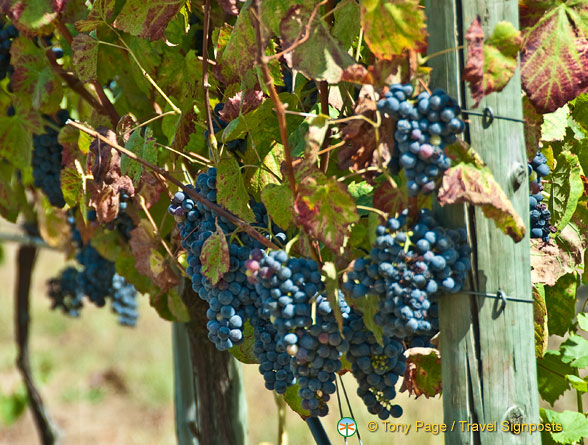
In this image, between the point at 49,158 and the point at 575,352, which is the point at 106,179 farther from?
the point at 575,352

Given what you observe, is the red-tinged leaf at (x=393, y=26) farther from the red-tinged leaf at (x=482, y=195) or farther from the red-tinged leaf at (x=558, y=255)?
the red-tinged leaf at (x=558, y=255)

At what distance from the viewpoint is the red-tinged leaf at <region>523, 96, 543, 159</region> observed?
1293mm

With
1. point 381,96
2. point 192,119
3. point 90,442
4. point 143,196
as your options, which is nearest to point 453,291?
point 381,96

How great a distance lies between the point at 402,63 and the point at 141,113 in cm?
109

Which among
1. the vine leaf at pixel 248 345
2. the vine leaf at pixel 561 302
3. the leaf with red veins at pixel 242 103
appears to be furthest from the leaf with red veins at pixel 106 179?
the vine leaf at pixel 561 302

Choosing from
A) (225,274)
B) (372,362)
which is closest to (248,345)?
(225,274)

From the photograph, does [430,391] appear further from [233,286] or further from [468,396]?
[233,286]

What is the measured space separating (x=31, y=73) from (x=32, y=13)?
294 mm

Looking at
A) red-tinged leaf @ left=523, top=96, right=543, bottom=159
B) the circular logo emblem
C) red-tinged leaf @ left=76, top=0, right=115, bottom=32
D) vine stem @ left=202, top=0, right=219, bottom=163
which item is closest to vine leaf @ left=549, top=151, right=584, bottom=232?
red-tinged leaf @ left=523, top=96, right=543, bottom=159

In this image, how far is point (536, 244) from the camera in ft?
4.65

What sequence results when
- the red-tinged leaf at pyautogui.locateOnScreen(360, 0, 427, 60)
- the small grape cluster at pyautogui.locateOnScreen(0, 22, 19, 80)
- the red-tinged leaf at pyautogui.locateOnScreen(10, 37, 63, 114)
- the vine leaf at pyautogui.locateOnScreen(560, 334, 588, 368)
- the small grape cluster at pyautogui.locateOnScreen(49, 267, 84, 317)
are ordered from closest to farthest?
1. the red-tinged leaf at pyautogui.locateOnScreen(360, 0, 427, 60)
2. the vine leaf at pyautogui.locateOnScreen(560, 334, 588, 368)
3. the red-tinged leaf at pyautogui.locateOnScreen(10, 37, 63, 114)
4. the small grape cluster at pyautogui.locateOnScreen(0, 22, 19, 80)
5. the small grape cluster at pyautogui.locateOnScreen(49, 267, 84, 317)

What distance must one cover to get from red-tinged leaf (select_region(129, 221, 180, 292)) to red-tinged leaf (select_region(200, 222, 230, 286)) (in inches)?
18.6

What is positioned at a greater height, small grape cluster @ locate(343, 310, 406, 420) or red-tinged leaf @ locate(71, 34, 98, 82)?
red-tinged leaf @ locate(71, 34, 98, 82)

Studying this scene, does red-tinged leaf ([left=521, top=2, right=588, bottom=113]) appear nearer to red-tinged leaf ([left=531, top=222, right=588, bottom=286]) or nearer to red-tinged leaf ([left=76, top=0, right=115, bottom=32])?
red-tinged leaf ([left=531, top=222, right=588, bottom=286])
